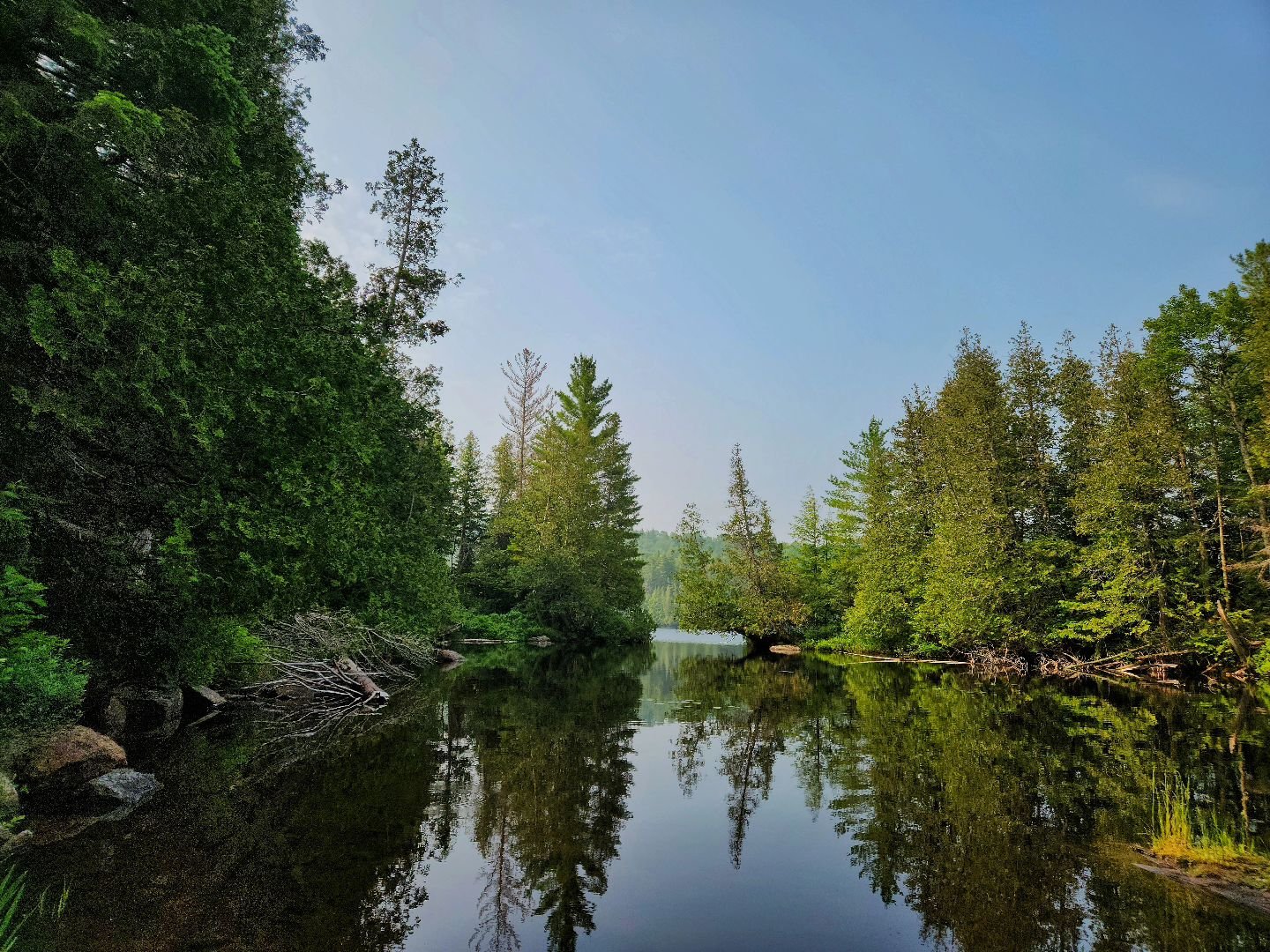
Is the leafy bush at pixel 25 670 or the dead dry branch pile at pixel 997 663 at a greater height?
the leafy bush at pixel 25 670

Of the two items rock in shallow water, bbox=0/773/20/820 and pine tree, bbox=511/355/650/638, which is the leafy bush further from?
pine tree, bbox=511/355/650/638

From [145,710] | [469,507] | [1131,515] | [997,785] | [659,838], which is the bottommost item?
[659,838]

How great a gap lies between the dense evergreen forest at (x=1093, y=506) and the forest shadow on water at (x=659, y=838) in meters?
10.8

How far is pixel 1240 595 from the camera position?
71.4ft

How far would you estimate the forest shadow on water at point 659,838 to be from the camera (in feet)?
16.7

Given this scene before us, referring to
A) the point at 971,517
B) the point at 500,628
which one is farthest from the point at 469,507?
the point at 971,517

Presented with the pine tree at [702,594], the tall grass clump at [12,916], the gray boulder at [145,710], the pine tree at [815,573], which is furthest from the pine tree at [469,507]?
the tall grass clump at [12,916]

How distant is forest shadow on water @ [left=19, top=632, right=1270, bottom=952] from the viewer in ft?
16.7

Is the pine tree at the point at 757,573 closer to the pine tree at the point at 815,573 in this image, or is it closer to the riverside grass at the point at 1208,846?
the pine tree at the point at 815,573

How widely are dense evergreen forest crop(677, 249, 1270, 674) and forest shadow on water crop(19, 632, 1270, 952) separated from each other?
424 inches

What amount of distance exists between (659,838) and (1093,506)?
2402 centimetres

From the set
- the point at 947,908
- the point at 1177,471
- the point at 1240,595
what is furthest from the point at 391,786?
the point at 1240,595

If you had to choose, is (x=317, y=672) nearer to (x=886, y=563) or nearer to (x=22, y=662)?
(x=22, y=662)

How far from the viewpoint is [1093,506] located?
2377 cm
